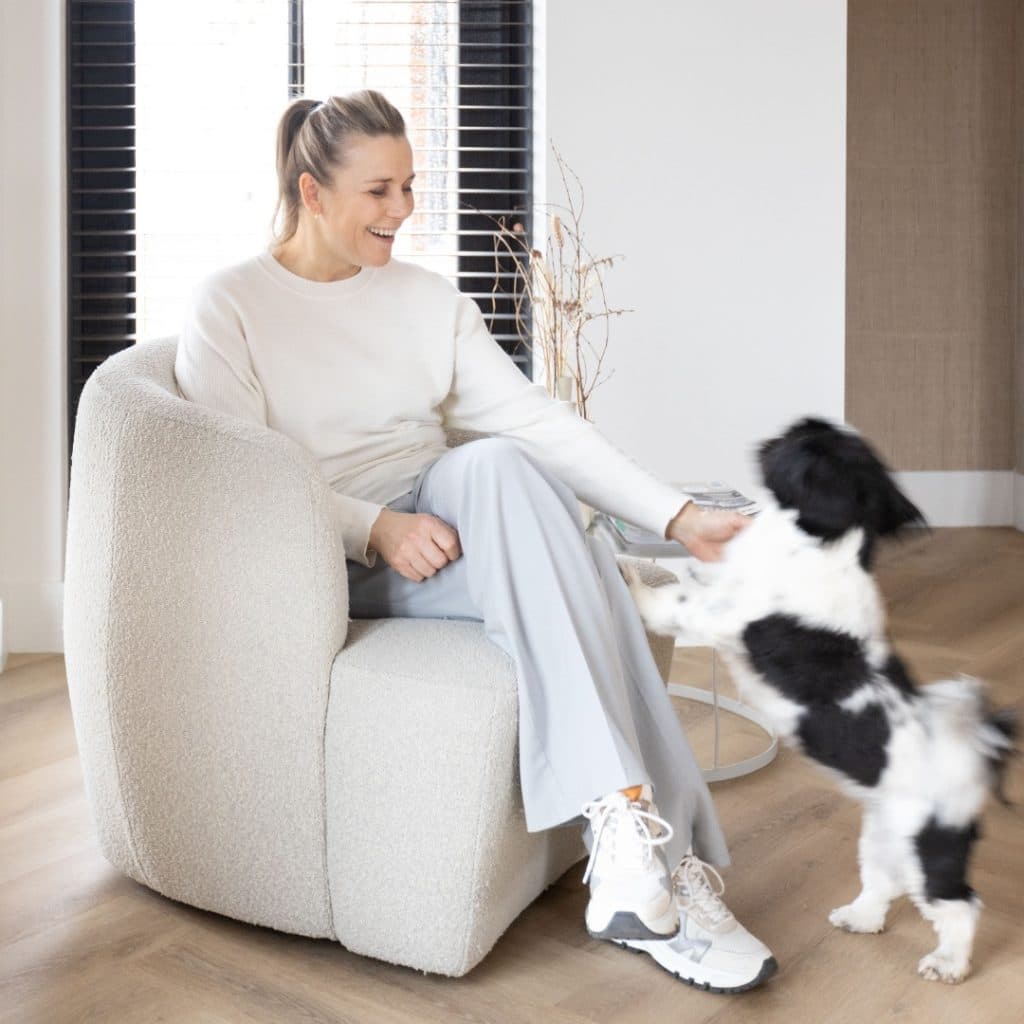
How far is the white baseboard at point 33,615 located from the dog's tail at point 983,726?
233cm

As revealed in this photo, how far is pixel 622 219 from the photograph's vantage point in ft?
11.4

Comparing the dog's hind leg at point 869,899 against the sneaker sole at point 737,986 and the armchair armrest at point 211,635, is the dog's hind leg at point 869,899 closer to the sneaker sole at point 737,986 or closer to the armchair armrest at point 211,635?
the sneaker sole at point 737,986

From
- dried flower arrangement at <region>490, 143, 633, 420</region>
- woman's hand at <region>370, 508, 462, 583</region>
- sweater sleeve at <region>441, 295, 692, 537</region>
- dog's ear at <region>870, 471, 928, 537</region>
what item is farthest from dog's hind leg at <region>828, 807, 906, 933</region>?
dried flower arrangement at <region>490, 143, 633, 420</region>

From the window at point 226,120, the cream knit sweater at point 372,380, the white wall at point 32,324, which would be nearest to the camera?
the cream knit sweater at point 372,380

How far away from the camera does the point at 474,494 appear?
1845 mm

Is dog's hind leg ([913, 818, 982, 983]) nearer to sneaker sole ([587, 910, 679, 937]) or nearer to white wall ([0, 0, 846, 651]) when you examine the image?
sneaker sole ([587, 910, 679, 937])

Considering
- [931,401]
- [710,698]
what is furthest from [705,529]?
[931,401]

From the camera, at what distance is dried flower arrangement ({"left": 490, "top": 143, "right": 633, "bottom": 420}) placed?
3.12 m

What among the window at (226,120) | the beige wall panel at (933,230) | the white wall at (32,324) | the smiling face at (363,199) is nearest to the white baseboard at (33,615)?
the white wall at (32,324)

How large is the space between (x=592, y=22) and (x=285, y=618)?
216cm

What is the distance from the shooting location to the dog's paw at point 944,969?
1805 mm

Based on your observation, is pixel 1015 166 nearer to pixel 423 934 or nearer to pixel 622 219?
pixel 622 219

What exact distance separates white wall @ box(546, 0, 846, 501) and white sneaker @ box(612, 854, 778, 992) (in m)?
1.82

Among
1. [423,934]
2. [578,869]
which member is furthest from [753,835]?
[423,934]
